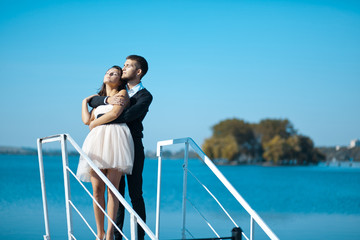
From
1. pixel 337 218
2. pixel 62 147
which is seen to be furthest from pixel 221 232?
pixel 62 147

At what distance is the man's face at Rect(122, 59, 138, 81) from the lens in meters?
4.02

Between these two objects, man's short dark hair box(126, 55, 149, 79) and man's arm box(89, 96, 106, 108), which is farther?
man's short dark hair box(126, 55, 149, 79)

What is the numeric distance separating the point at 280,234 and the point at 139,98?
9308mm

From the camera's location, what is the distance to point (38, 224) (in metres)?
13.1

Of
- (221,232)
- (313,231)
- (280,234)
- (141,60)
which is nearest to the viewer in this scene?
(141,60)

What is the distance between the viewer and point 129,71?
4.01 metres

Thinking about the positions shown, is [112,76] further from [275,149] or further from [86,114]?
[275,149]

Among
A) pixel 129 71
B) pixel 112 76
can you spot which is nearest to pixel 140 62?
pixel 129 71

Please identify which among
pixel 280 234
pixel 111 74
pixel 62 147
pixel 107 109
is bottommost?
Result: pixel 280 234

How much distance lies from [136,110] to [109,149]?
14.0 inches

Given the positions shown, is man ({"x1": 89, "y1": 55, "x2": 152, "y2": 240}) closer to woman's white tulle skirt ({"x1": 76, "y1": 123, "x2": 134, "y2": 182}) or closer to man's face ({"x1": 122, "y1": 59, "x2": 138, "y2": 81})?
man's face ({"x1": 122, "y1": 59, "x2": 138, "y2": 81})

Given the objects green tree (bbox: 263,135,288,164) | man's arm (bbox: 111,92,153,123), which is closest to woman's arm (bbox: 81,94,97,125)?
man's arm (bbox: 111,92,153,123)

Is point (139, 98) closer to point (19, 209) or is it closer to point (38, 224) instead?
point (38, 224)

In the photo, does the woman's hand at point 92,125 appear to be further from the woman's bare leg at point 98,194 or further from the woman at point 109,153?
the woman's bare leg at point 98,194
